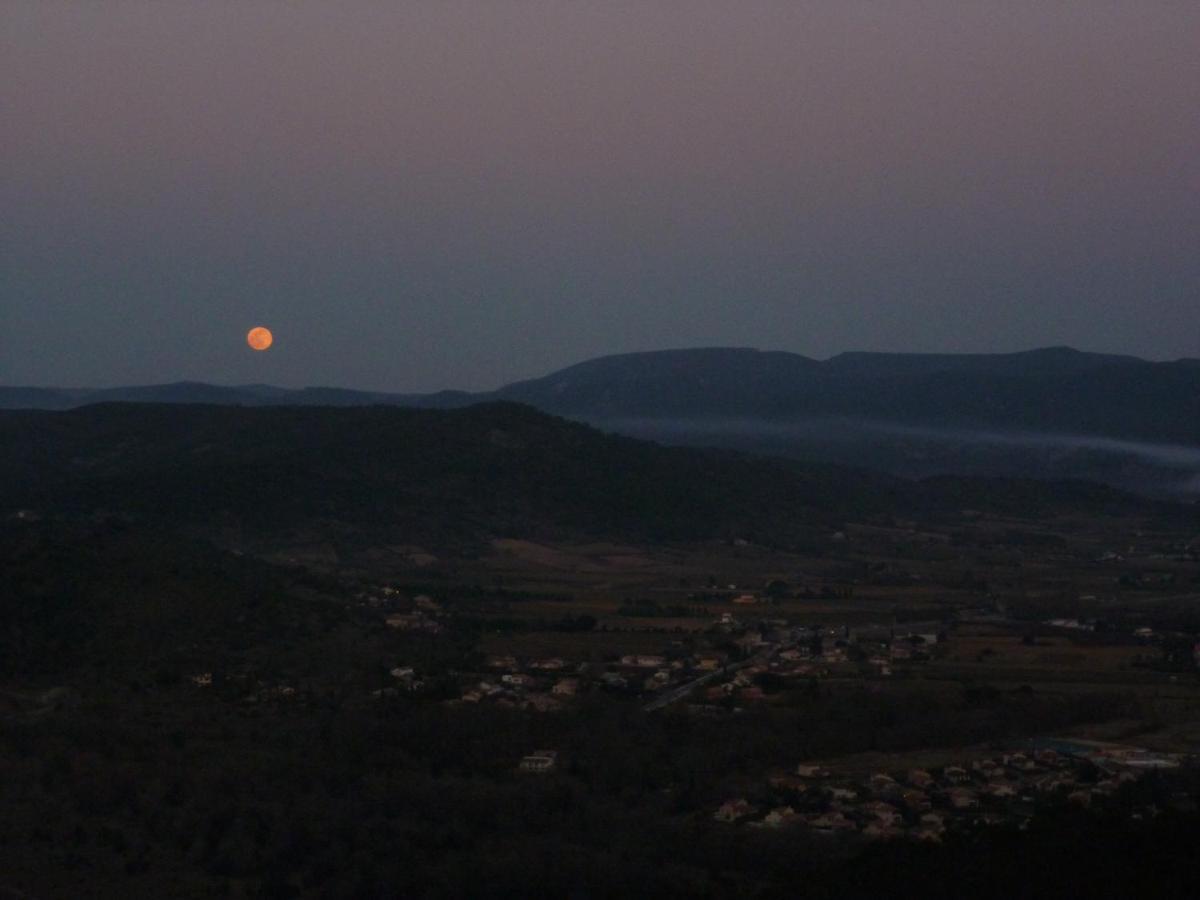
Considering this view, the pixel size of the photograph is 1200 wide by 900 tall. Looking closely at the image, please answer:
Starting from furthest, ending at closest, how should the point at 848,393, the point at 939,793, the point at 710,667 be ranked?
the point at 848,393 → the point at 710,667 → the point at 939,793

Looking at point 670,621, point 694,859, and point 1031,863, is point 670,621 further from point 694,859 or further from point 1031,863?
point 1031,863

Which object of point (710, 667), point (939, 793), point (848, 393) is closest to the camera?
point (939, 793)

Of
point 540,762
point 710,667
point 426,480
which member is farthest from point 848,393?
point 540,762

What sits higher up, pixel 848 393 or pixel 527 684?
pixel 848 393

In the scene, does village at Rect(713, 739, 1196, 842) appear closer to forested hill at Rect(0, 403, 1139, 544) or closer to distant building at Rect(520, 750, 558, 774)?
distant building at Rect(520, 750, 558, 774)

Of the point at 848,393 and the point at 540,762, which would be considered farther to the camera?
the point at 848,393

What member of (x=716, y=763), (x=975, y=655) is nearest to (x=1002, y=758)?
(x=716, y=763)

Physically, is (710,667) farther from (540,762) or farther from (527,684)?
(540,762)
